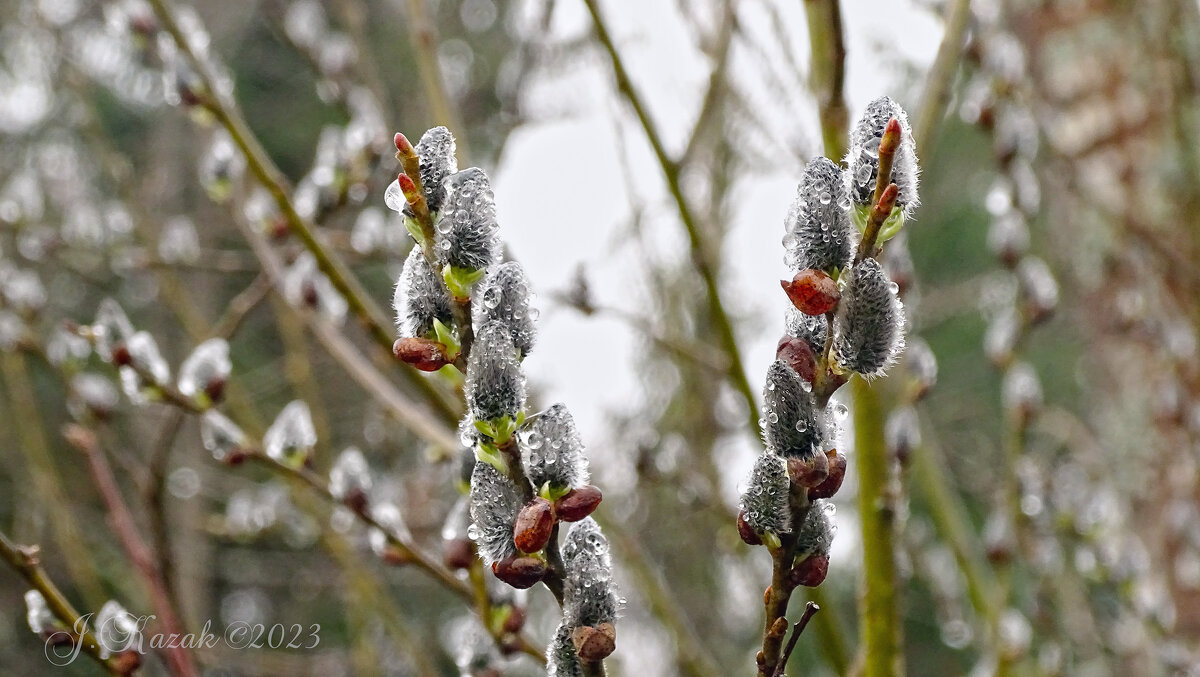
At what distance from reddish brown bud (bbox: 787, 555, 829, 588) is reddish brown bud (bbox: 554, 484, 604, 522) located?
124mm

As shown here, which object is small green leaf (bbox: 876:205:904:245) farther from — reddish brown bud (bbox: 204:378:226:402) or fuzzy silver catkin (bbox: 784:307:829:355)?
reddish brown bud (bbox: 204:378:226:402)

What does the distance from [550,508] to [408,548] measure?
0.59 meters

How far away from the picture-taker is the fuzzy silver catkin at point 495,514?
531 millimetres

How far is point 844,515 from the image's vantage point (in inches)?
199

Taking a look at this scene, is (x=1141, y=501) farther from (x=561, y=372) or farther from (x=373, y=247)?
(x=373, y=247)

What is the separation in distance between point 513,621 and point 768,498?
19.4 inches

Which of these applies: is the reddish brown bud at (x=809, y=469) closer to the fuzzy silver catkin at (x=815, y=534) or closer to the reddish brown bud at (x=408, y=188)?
the fuzzy silver catkin at (x=815, y=534)

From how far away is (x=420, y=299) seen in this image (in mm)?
551

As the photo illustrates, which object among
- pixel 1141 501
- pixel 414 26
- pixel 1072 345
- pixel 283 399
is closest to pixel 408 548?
pixel 414 26

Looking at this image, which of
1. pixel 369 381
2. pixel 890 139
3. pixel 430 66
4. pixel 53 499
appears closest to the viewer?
pixel 890 139

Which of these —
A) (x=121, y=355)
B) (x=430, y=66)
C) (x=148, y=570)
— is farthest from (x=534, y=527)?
(x=430, y=66)

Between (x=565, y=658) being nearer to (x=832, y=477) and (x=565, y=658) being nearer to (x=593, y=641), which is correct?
(x=593, y=641)

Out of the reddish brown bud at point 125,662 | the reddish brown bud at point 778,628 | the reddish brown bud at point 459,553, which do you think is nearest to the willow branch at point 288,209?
the reddish brown bud at point 459,553

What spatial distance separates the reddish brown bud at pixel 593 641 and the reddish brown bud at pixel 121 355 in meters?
0.87
